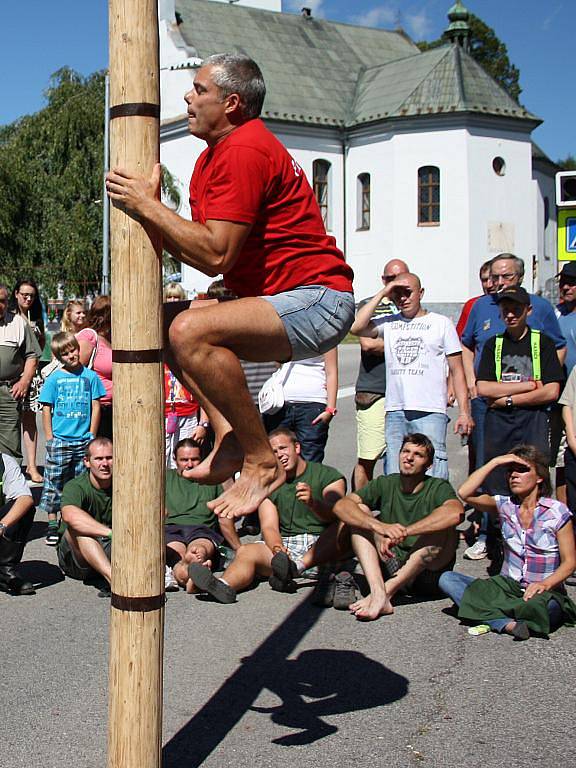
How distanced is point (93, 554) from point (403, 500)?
2256 mm

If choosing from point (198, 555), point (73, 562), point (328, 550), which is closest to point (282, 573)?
point (328, 550)

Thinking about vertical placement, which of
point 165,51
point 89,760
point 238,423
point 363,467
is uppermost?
point 165,51

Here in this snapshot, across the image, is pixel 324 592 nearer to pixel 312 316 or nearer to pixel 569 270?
pixel 569 270

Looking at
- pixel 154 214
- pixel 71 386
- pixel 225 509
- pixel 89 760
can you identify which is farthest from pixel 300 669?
pixel 71 386

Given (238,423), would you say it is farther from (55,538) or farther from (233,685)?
(55,538)

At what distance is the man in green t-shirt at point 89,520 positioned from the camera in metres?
7.49

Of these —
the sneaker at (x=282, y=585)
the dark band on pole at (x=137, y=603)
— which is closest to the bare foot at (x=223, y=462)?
the dark band on pole at (x=137, y=603)

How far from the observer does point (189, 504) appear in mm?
8422

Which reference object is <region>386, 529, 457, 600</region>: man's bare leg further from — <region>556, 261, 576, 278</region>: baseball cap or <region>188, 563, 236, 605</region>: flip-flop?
<region>556, 261, 576, 278</region>: baseball cap

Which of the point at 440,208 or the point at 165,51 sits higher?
the point at 165,51

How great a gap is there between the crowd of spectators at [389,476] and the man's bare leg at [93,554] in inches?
0.7

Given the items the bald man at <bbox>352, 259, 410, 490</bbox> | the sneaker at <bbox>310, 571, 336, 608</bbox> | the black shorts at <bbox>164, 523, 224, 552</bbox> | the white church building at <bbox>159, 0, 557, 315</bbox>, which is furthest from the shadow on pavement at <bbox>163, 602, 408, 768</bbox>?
the white church building at <bbox>159, 0, 557, 315</bbox>

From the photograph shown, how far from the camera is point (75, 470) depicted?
29.9ft

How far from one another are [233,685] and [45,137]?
3354cm
